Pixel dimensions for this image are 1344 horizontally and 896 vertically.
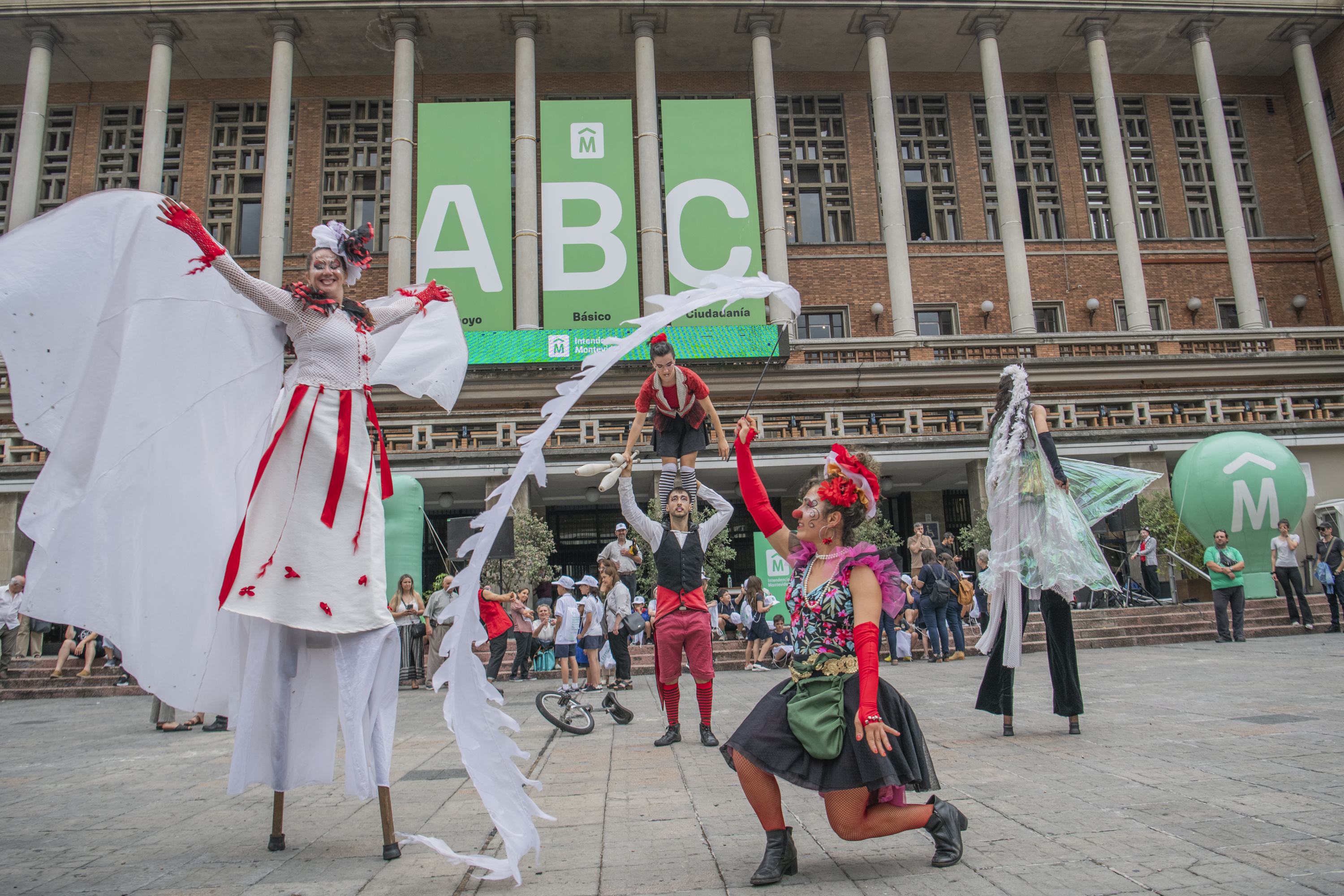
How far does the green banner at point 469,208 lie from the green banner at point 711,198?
473cm

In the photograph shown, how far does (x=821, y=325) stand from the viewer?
97.7 ft

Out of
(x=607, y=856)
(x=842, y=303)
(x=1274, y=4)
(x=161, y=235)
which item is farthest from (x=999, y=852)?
(x=1274, y=4)

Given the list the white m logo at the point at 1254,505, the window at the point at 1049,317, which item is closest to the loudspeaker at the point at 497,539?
the white m logo at the point at 1254,505

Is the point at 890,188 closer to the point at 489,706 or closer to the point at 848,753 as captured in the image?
the point at 848,753

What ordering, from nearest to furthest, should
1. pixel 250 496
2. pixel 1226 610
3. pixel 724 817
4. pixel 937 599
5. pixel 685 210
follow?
pixel 250 496 < pixel 724 817 < pixel 937 599 < pixel 1226 610 < pixel 685 210

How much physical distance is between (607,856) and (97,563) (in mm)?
2444

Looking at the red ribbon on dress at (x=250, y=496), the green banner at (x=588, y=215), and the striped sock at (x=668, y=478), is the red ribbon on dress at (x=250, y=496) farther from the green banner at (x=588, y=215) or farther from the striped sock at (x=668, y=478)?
the green banner at (x=588, y=215)

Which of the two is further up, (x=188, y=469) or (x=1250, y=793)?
(x=188, y=469)

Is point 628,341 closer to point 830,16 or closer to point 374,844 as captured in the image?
point 374,844

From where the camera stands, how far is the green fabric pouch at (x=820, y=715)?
127 inches

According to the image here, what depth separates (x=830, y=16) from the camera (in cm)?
2822

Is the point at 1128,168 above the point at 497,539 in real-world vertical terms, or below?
above

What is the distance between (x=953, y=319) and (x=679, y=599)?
25539 millimetres

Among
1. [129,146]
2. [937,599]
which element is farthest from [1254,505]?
[129,146]
